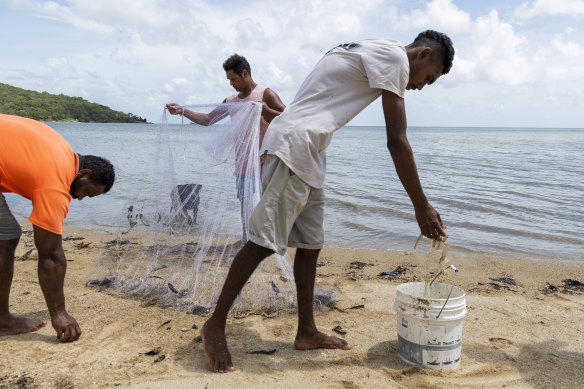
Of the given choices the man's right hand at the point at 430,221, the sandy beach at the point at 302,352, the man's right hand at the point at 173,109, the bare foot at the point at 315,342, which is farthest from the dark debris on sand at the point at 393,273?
the man's right hand at the point at 173,109

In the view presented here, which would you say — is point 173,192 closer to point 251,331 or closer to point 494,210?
point 251,331

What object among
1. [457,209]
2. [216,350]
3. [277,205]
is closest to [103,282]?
[216,350]

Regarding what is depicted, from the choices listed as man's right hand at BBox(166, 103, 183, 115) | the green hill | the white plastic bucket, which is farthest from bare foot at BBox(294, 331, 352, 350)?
the green hill

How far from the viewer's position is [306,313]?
274cm

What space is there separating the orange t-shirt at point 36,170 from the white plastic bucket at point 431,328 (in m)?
1.99

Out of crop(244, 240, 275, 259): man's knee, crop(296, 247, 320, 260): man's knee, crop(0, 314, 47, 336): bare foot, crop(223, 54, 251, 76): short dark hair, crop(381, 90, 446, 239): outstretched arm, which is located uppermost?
crop(223, 54, 251, 76): short dark hair

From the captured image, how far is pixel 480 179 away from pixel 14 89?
226 ft

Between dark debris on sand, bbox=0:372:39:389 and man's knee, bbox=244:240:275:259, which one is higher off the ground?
man's knee, bbox=244:240:275:259

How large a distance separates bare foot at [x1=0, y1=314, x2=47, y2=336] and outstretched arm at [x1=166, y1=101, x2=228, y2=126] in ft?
6.30

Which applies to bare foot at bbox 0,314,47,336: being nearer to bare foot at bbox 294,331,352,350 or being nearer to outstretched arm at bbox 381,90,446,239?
bare foot at bbox 294,331,352,350

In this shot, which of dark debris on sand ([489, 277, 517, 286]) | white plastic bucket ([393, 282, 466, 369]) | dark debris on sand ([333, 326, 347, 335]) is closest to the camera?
white plastic bucket ([393, 282, 466, 369])

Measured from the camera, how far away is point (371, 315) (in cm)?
335

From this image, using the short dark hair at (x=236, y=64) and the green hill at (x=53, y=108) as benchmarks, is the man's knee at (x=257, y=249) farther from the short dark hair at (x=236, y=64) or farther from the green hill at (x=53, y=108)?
the green hill at (x=53, y=108)

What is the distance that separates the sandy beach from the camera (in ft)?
7.73
